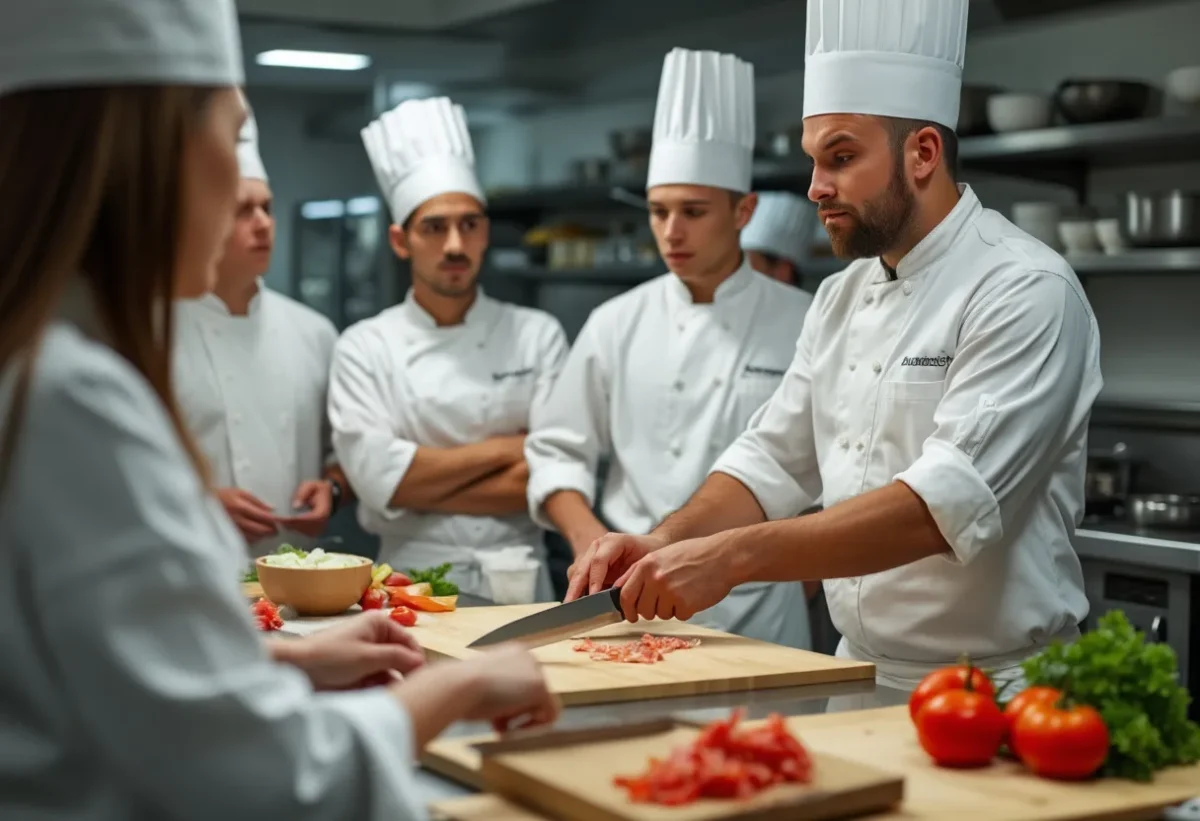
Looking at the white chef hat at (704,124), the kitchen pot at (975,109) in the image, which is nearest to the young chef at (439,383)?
the white chef hat at (704,124)

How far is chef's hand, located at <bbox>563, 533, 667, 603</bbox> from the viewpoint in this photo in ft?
7.06

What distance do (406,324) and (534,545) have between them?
2.25ft

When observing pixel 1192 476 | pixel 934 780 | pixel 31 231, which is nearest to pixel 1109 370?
pixel 1192 476

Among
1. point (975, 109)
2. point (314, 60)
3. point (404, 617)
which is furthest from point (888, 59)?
point (314, 60)

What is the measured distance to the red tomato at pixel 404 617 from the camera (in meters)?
2.20

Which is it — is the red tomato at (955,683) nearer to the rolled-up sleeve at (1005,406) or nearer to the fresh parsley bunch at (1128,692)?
the fresh parsley bunch at (1128,692)

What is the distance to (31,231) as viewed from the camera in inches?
37.7

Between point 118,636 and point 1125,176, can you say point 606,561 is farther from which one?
point 1125,176

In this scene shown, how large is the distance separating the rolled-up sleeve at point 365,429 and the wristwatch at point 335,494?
0.05 m

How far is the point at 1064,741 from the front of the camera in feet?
4.41

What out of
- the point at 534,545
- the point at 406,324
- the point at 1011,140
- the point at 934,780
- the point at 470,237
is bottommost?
the point at 534,545

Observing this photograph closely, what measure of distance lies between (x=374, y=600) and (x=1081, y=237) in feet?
7.39

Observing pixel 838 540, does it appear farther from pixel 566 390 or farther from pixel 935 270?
pixel 566 390

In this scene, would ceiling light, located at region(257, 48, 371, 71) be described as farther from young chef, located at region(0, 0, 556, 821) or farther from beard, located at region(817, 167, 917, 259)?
young chef, located at region(0, 0, 556, 821)
